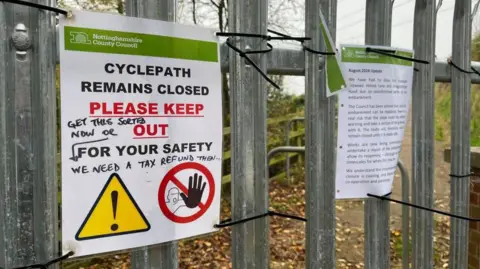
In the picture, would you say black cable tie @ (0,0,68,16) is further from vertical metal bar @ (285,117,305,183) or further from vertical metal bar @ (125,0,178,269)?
vertical metal bar @ (285,117,305,183)

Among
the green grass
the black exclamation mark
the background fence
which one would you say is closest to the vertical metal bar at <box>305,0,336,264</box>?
the background fence

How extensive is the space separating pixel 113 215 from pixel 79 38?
1.32ft

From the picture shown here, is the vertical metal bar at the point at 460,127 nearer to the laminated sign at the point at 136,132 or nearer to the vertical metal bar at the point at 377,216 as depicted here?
the vertical metal bar at the point at 377,216

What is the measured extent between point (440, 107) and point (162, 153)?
180 centimetres

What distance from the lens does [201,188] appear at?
1.03 m

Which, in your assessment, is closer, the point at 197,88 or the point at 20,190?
the point at 20,190

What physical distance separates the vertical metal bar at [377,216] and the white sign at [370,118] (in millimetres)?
48

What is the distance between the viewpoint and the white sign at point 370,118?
129cm

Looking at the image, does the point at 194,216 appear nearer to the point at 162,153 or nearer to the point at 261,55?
the point at 162,153

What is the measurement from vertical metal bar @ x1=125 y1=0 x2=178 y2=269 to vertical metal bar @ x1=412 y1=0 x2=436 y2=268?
0.92m

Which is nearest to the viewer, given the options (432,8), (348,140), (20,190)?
(20,190)

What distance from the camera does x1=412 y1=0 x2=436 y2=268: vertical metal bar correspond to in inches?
56.3

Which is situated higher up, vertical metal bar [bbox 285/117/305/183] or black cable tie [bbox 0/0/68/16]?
black cable tie [bbox 0/0/68/16]

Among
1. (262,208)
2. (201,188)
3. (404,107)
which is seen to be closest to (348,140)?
(404,107)
